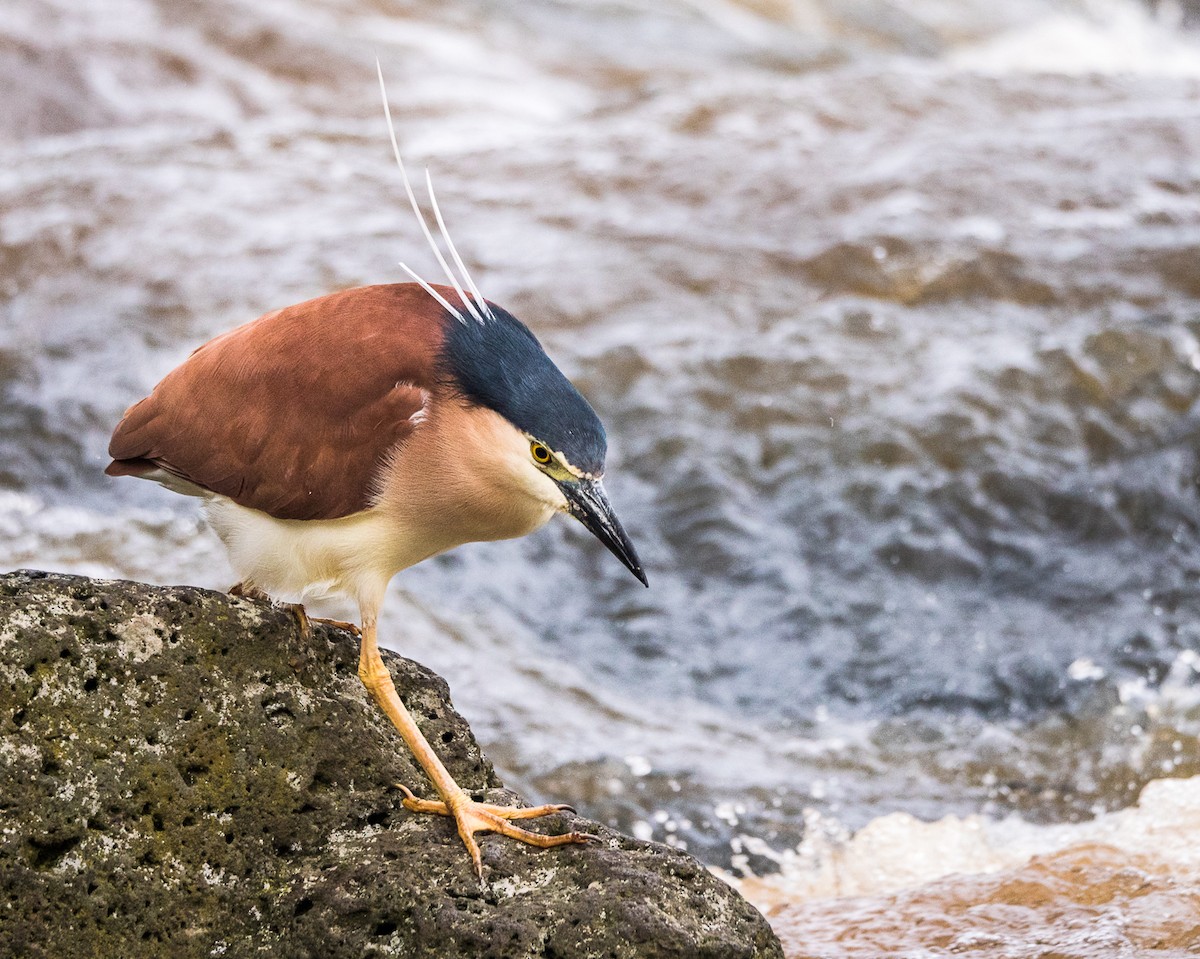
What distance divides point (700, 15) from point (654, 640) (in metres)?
10.8

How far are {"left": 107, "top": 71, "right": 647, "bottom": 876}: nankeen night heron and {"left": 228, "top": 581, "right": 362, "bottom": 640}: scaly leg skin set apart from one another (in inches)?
0.5

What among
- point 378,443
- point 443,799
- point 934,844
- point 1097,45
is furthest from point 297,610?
point 1097,45

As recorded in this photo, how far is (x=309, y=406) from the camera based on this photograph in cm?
311

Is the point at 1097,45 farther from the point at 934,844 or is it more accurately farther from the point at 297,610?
the point at 297,610

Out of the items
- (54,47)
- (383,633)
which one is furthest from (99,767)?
(54,47)

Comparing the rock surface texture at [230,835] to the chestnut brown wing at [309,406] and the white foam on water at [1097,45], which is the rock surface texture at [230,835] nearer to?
the chestnut brown wing at [309,406]

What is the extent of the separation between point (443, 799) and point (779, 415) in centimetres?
494

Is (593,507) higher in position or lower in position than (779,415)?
higher

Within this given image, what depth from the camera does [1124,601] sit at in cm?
658

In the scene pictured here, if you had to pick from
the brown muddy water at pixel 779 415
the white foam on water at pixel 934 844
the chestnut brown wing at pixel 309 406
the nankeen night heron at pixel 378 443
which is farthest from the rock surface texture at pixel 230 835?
the white foam on water at pixel 934 844

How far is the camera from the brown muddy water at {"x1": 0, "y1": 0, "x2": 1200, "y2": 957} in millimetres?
5277

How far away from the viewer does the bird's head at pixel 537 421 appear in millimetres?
2977

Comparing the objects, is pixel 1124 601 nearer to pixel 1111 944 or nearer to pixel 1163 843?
pixel 1163 843

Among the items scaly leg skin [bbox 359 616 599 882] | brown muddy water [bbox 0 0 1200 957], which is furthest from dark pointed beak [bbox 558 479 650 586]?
brown muddy water [bbox 0 0 1200 957]
